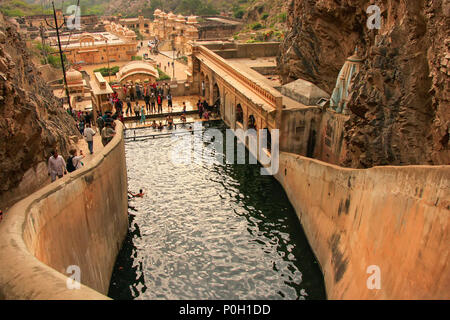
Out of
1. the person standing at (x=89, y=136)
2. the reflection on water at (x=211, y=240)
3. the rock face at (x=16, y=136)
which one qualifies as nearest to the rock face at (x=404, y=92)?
the reflection on water at (x=211, y=240)

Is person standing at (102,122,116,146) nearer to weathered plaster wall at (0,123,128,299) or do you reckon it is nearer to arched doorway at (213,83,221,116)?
weathered plaster wall at (0,123,128,299)

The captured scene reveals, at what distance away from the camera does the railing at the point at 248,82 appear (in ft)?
65.7

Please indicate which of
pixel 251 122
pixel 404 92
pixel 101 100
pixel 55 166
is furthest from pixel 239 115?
pixel 55 166

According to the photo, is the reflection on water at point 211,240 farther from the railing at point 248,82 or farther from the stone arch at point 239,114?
the stone arch at point 239,114

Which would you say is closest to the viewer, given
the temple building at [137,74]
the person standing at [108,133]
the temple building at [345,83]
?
the person standing at [108,133]

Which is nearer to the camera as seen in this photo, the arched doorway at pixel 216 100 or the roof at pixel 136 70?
the arched doorway at pixel 216 100

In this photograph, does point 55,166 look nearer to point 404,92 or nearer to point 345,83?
point 404,92

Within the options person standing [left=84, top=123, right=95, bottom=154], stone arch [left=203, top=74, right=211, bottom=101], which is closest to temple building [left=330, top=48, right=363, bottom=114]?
person standing [left=84, top=123, right=95, bottom=154]

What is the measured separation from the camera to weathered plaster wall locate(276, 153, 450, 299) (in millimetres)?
8477

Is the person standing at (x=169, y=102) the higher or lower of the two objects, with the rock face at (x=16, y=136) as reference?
lower

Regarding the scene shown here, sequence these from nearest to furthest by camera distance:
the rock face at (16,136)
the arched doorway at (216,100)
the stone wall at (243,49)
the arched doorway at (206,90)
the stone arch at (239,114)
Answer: the rock face at (16,136) < the stone arch at (239,114) < the arched doorway at (216,100) < the arched doorway at (206,90) < the stone wall at (243,49)

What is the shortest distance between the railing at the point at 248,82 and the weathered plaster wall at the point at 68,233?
806cm

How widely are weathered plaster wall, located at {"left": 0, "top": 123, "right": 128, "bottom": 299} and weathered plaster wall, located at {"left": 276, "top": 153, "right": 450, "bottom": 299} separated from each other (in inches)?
261

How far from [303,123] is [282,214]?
5.21 metres
